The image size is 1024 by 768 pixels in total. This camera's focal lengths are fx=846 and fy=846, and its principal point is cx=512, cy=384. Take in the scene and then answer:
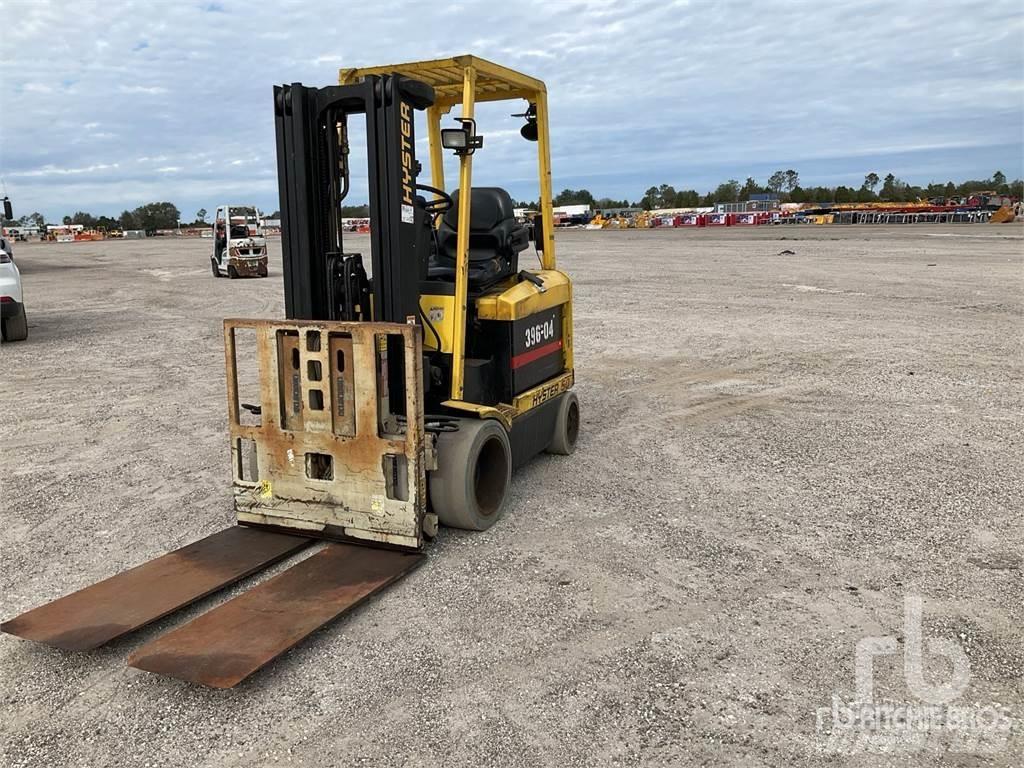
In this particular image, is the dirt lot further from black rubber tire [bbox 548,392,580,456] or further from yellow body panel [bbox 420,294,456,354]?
yellow body panel [bbox 420,294,456,354]

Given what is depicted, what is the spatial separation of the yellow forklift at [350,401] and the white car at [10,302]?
9669mm

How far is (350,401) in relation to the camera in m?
4.78

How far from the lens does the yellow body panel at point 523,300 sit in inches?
226

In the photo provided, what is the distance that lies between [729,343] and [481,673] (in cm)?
963

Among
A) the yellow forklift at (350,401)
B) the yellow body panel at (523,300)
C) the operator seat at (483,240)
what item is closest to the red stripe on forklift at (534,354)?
the yellow forklift at (350,401)

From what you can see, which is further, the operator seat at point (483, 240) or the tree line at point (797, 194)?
the tree line at point (797, 194)

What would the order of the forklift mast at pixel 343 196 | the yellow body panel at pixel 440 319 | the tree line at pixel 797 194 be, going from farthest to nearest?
the tree line at pixel 797 194 < the yellow body panel at pixel 440 319 < the forklift mast at pixel 343 196

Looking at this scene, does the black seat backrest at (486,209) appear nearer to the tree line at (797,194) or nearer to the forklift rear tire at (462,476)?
the forklift rear tire at (462,476)

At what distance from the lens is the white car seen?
41.9 feet

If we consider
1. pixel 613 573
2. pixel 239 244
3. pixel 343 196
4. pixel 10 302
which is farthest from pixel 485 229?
pixel 239 244

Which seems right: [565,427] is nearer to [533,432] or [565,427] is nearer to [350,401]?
[533,432]

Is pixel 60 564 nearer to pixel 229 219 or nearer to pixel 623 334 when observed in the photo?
pixel 623 334

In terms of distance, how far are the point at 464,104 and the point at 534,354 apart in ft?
6.20

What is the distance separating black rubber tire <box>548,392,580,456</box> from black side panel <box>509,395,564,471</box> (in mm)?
45
